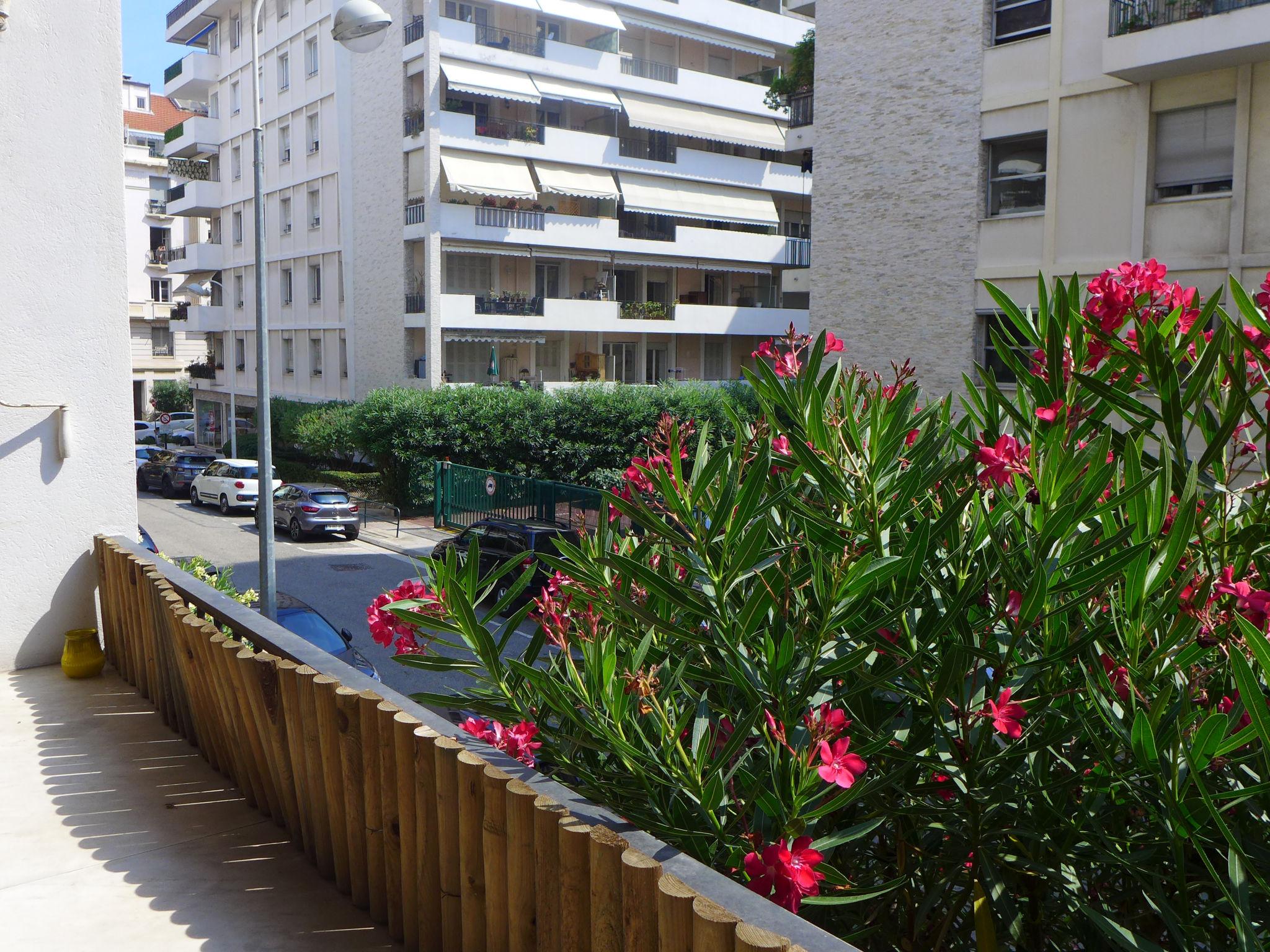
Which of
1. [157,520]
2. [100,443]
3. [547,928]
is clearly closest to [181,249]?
[157,520]

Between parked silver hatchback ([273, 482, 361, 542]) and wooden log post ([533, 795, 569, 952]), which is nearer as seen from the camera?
wooden log post ([533, 795, 569, 952])

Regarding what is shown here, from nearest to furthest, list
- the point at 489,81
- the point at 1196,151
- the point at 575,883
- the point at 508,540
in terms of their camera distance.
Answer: the point at 575,883
the point at 1196,151
the point at 508,540
the point at 489,81

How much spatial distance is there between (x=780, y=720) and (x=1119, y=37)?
18132 millimetres

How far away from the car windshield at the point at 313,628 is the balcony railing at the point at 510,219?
24.9 metres

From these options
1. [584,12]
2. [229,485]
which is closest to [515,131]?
[584,12]

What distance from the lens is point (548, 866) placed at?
310 cm

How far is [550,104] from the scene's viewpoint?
40344 mm

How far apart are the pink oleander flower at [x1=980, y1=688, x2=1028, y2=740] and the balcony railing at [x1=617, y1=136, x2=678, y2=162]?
4085 cm

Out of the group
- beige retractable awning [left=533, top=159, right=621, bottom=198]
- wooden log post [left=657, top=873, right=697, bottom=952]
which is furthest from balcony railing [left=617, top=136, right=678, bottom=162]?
wooden log post [left=657, top=873, right=697, bottom=952]

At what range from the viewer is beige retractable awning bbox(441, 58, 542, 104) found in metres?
35.6

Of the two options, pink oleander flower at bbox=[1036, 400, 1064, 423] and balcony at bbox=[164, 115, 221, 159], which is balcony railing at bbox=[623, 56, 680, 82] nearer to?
balcony at bbox=[164, 115, 221, 159]

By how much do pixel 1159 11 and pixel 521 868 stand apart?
62.1 ft

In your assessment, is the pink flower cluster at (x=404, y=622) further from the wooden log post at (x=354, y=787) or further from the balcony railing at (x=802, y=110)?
the balcony railing at (x=802, y=110)

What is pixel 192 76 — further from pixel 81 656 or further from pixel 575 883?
pixel 575 883
